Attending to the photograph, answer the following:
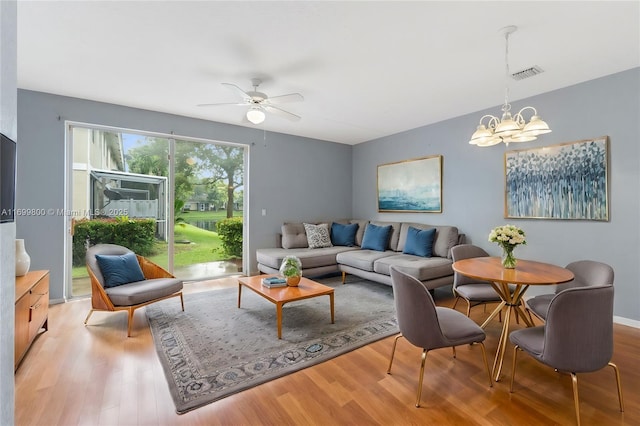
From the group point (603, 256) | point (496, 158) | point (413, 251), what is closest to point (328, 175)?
point (413, 251)

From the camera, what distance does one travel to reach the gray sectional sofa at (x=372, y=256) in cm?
393

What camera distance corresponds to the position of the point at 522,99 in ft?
12.6

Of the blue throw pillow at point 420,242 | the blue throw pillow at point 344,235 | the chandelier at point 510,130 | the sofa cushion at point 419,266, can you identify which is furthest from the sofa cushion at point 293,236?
the chandelier at point 510,130

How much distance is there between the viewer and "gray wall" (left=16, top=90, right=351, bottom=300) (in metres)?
3.59

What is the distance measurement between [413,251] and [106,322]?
13.2 feet

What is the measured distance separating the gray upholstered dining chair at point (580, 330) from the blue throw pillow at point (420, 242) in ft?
8.97

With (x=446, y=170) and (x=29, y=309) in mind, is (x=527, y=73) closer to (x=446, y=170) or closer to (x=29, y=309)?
A: (x=446, y=170)

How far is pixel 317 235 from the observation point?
5.39 meters

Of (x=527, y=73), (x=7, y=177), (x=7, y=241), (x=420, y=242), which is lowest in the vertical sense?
(x=420, y=242)

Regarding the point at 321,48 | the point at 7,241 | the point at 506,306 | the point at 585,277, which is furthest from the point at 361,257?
the point at 7,241

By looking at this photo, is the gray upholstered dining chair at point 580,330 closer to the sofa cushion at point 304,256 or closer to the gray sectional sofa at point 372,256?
the gray sectional sofa at point 372,256

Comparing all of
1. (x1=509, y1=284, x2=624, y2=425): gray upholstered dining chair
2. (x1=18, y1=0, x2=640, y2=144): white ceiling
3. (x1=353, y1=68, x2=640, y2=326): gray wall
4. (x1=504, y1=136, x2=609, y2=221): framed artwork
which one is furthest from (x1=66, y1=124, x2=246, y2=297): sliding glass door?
(x1=509, y1=284, x2=624, y2=425): gray upholstered dining chair

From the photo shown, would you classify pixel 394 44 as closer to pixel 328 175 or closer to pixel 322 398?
pixel 322 398

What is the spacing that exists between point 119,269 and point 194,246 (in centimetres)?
167
